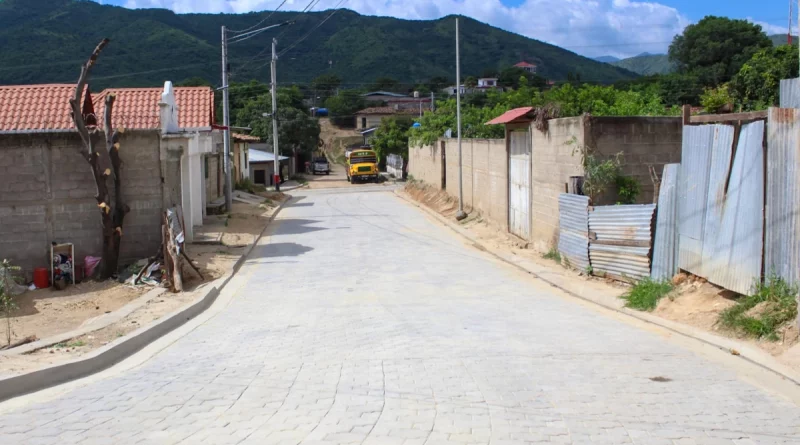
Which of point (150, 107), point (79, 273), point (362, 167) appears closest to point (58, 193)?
point (79, 273)

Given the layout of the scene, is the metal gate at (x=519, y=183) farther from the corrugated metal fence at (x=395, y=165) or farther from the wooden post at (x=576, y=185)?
the corrugated metal fence at (x=395, y=165)

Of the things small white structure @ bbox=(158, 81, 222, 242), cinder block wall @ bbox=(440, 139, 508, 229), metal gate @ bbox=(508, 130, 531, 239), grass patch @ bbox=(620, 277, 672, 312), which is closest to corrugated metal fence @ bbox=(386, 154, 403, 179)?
cinder block wall @ bbox=(440, 139, 508, 229)

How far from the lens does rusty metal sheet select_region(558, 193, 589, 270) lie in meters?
15.1

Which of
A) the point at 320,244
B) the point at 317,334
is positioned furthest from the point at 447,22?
the point at 317,334

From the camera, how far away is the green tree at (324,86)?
117938mm

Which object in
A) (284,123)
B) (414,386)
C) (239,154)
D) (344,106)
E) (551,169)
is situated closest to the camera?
(414,386)

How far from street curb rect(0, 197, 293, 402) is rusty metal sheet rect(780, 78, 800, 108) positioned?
8.40m

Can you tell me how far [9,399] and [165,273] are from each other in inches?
311

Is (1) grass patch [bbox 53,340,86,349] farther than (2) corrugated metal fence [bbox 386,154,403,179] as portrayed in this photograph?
No

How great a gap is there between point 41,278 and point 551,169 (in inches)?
446

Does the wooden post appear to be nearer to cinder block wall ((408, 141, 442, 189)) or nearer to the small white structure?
the small white structure

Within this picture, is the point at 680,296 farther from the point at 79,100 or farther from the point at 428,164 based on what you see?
the point at 428,164

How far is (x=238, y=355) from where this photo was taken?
873 cm

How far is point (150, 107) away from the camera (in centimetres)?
2314
